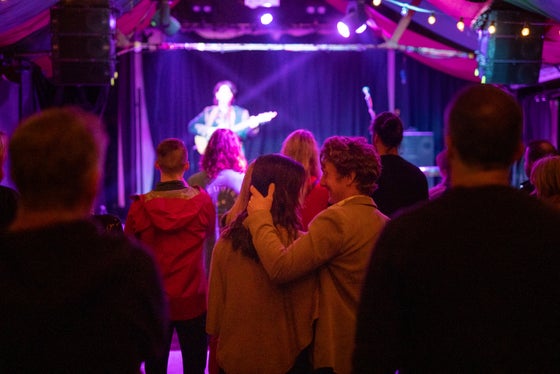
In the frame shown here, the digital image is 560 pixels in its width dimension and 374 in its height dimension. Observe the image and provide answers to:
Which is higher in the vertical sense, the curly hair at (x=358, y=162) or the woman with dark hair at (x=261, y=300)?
the curly hair at (x=358, y=162)

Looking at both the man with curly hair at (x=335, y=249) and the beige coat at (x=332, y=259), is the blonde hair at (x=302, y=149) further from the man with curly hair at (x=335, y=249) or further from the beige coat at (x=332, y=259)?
the beige coat at (x=332, y=259)

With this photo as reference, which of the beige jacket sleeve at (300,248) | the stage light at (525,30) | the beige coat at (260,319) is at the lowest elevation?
the beige coat at (260,319)

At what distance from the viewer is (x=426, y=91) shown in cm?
1038

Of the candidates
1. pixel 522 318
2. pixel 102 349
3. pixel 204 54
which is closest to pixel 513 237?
pixel 522 318

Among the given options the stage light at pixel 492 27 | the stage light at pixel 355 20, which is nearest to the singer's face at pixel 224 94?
the stage light at pixel 355 20

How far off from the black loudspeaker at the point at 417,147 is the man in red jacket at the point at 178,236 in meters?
6.01

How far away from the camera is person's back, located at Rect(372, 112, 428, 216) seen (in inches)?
127

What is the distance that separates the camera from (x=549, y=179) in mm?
2848

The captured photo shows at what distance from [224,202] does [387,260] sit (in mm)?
2479

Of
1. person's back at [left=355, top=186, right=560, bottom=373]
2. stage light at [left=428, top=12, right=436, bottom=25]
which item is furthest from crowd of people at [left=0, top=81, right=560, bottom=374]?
stage light at [left=428, top=12, right=436, bottom=25]

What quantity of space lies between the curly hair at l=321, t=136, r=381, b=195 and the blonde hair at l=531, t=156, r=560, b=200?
3.16ft

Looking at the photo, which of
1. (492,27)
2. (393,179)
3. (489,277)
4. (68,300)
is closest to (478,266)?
(489,277)

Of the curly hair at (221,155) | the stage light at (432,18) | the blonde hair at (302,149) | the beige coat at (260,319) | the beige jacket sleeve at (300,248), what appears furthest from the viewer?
the stage light at (432,18)

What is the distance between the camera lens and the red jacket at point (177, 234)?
3023 mm
